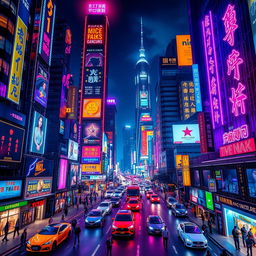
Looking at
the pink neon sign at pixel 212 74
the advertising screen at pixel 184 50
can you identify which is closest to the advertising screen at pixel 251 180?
the pink neon sign at pixel 212 74

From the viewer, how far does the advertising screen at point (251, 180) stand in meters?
13.9

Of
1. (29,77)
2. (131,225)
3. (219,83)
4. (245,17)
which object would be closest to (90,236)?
(131,225)

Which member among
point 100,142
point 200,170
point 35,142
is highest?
point 100,142

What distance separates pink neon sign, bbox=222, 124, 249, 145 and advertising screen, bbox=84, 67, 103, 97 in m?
54.0

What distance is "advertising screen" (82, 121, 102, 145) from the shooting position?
65.7m

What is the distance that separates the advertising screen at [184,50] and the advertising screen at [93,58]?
1779 inches

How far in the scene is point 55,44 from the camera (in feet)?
132

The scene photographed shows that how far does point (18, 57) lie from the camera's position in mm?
19453

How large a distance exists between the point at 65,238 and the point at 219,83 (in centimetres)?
2384

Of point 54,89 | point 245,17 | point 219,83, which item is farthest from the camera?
point 54,89

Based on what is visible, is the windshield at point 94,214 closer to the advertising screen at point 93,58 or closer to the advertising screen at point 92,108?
the advertising screen at point 92,108

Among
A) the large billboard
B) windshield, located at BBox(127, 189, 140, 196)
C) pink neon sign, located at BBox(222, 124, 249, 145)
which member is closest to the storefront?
the large billboard

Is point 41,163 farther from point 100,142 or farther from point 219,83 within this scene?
point 100,142

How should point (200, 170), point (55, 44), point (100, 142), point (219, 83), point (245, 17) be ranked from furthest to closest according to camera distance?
point (100, 142), point (55, 44), point (200, 170), point (219, 83), point (245, 17)
